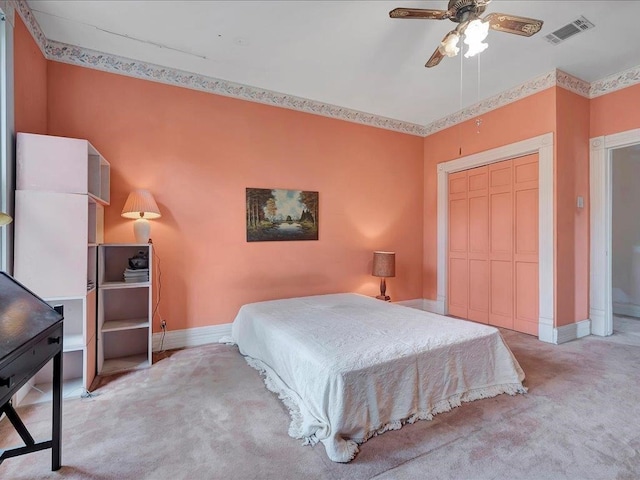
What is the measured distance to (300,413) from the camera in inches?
76.6

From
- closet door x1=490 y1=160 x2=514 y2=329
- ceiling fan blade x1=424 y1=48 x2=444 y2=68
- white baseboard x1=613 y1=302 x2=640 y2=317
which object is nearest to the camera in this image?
ceiling fan blade x1=424 y1=48 x2=444 y2=68

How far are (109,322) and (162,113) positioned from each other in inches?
82.5

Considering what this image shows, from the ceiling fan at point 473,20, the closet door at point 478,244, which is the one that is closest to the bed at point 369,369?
the closet door at point 478,244

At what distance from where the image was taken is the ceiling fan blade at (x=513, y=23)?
1.91 metres

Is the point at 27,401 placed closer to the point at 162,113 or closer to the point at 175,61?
the point at 162,113

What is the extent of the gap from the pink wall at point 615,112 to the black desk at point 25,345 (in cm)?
509

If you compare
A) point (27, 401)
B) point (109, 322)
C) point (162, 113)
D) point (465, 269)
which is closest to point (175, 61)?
point (162, 113)

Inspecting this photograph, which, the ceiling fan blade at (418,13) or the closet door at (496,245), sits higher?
the ceiling fan blade at (418,13)

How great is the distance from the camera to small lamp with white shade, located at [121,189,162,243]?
2.82 meters

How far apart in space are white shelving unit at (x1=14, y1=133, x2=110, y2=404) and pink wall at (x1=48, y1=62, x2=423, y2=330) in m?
0.76

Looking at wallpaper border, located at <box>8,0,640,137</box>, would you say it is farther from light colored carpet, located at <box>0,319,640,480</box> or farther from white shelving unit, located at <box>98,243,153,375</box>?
light colored carpet, located at <box>0,319,640,480</box>

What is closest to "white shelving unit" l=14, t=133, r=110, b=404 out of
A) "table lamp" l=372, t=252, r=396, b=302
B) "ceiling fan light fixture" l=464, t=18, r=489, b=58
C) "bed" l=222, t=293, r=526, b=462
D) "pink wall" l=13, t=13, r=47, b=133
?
"pink wall" l=13, t=13, r=47, b=133

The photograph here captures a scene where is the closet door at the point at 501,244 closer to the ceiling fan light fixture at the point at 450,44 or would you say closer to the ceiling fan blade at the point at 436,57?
the ceiling fan blade at the point at 436,57

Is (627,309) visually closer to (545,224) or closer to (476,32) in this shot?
(545,224)
